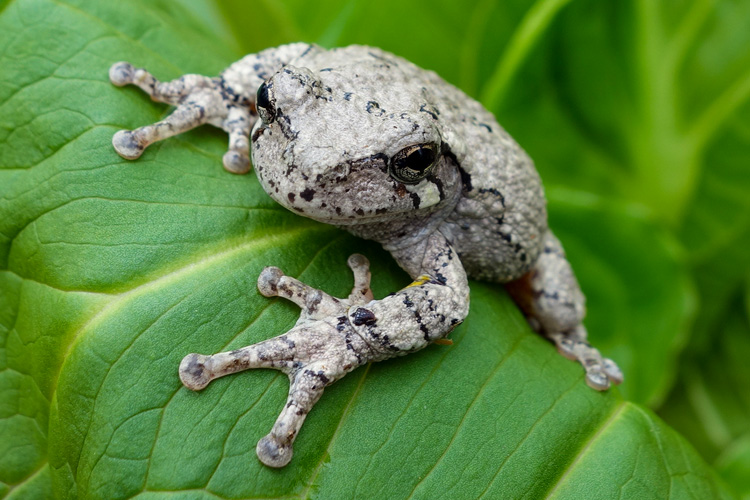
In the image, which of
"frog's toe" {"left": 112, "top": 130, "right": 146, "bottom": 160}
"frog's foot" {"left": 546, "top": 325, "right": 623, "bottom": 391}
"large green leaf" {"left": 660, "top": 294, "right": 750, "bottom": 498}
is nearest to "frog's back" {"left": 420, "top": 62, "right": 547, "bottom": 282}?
"frog's foot" {"left": 546, "top": 325, "right": 623, "bottom": 391}

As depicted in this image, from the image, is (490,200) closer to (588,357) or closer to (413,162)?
(413,162)

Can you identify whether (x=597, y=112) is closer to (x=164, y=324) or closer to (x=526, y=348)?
(x=526, y=348)

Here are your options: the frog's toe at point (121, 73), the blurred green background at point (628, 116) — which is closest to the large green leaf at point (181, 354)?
the frog's toe at point (121, 73)

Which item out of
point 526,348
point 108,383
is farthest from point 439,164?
point 108,383

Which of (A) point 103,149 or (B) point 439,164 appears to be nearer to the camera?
(A) point 103,149

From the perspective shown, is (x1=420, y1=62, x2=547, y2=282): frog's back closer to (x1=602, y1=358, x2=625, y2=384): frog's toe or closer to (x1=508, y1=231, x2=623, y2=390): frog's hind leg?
(x1=508, y1=231, x2=623, y2=390): frog's hind leg

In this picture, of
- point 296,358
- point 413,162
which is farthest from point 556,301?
point 296,358

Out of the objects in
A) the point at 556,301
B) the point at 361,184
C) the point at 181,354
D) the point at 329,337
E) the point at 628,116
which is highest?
the point at 628,116
